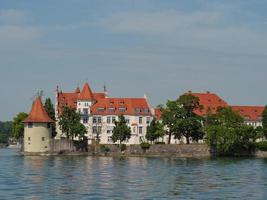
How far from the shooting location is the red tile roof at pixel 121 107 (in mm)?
145500

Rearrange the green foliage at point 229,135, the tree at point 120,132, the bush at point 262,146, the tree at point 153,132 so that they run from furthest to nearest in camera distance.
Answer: the tree at point 153,132 → the tree at point 120,132 → the bush at point 262,146 → the green foliage at point 229,135

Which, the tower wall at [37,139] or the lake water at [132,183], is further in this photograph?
the tower wall at [37,139]

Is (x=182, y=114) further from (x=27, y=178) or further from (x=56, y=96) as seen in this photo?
(x=27, y=178)

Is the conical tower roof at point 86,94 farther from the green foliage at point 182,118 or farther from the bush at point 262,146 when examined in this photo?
the bush at point 262,146

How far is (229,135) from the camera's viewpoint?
374 feet

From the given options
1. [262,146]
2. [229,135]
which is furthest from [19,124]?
[262,146]

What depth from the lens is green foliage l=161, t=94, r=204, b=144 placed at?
121 meters

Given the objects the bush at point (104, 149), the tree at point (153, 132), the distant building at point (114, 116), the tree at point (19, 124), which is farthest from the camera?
the distant building at point (114, 116)

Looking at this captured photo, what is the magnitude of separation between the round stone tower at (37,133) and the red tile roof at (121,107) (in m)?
24.1

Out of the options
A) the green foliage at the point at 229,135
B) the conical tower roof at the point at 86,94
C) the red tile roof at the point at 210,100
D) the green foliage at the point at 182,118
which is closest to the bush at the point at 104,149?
the green foliage at the point at 182,118

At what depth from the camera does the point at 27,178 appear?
6412cm

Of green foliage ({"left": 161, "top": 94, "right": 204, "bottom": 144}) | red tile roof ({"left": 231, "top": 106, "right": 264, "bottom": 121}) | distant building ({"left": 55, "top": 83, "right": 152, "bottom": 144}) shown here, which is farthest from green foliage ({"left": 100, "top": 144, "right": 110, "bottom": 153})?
red tile roof ({"left": 231, "top": 106, "right": 264, "bottom": 121})

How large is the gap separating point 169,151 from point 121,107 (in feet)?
94.6

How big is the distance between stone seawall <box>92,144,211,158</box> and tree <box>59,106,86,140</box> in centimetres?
701
